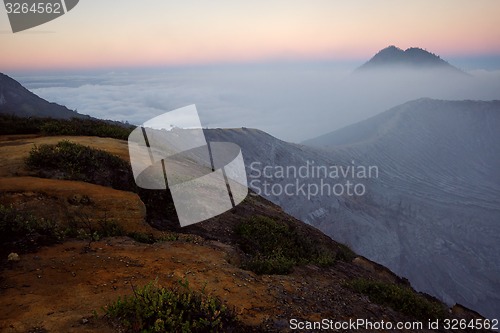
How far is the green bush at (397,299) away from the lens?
32.7 feet

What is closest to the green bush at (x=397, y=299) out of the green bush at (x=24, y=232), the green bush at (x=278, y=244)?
the green bush at (x=278, y=244)

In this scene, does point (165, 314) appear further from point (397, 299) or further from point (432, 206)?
point (432, 206)

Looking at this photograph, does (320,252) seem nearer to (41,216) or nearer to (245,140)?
(41,216)

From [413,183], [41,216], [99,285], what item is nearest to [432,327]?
[99,285]

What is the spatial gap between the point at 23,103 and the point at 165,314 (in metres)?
156

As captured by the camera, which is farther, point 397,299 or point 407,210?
point 407,210

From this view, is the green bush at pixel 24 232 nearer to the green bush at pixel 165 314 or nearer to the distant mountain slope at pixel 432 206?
the green bush at pixel 165 314

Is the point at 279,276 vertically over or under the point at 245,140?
over

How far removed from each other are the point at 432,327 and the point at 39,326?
10176mm

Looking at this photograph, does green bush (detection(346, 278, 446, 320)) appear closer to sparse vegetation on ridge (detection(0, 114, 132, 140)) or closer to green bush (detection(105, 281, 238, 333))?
green bush (detection(105, 281, 238, 333))

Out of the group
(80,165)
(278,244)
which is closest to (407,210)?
(278,244)

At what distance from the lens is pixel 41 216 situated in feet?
30.3

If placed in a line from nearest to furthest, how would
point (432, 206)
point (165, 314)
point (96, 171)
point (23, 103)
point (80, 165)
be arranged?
point (165, 314) → point (80, 165) → point (96, 171) → point (432, 206) → point (23, 103)

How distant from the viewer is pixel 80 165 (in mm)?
12836
